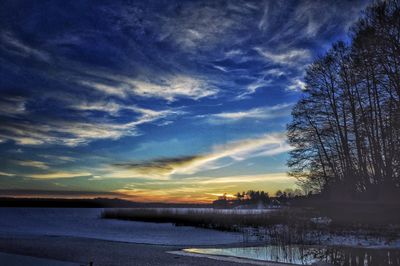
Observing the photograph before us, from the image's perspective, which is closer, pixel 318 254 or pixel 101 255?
pixel 101 255

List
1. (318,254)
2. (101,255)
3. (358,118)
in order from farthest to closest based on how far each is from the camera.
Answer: (358,118)
(318,254)
(101,255)

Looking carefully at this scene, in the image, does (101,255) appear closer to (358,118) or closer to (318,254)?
(318,254)

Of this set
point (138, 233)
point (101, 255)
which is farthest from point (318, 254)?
point (138, 233)

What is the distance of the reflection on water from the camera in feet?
46.8

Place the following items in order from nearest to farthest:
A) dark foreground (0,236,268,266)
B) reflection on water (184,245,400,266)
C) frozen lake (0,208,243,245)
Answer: dark foreground (0,236,268,266), reflection on water (184,245,400,266), frozen lake (0,208,243,245)

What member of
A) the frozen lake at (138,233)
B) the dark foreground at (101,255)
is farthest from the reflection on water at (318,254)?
the frozen lake at (138,233)

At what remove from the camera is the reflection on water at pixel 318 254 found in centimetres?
1425

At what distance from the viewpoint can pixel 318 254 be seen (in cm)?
1620

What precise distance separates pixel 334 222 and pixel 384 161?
574 centimetres

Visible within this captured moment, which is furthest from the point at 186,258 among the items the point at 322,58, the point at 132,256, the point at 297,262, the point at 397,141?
the point at 322,58

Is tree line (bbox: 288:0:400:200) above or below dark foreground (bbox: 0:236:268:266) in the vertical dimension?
above

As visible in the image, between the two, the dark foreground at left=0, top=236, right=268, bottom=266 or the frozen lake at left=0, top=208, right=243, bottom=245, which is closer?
the dark foreground at left=0, top=236, right=268, bottom=266

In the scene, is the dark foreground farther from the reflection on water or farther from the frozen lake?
the frozen lake

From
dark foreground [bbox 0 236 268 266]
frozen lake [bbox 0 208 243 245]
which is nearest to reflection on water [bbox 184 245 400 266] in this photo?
dark foreground [bbox 0 236 268 266]
